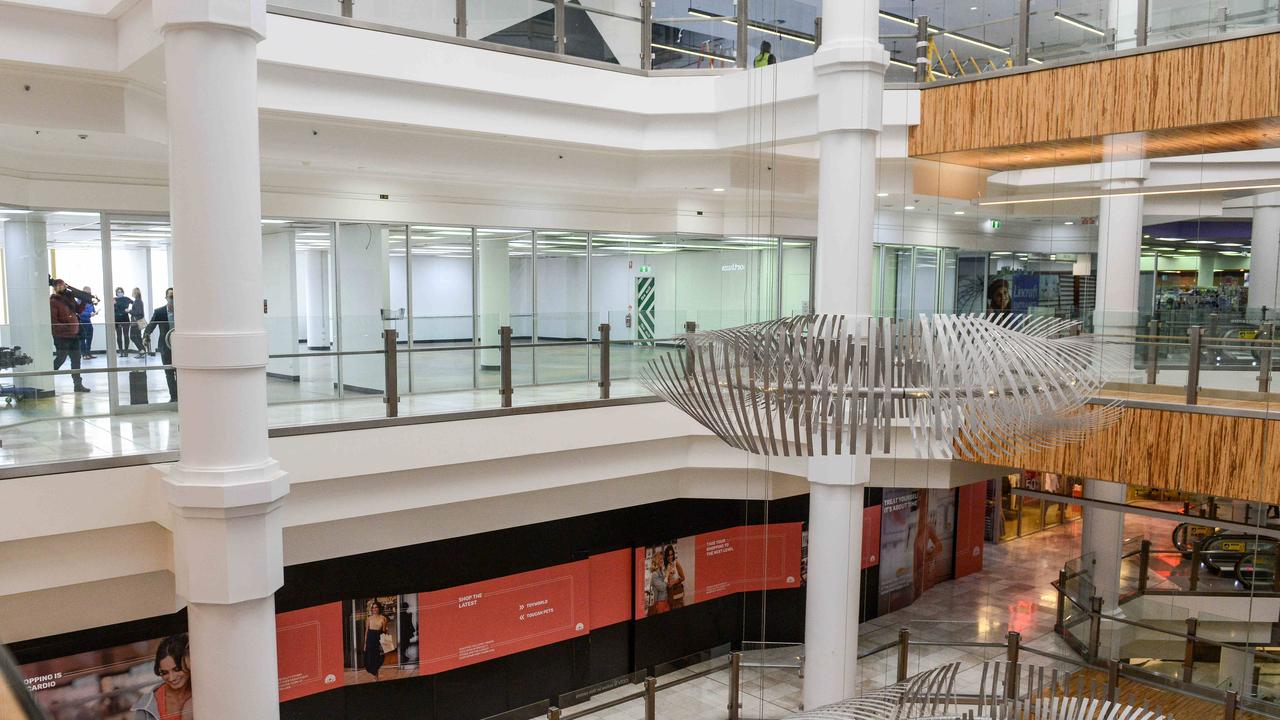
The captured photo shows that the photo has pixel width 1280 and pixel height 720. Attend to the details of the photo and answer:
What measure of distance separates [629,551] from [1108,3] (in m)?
8.85

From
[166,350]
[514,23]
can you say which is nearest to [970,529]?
[514,23]

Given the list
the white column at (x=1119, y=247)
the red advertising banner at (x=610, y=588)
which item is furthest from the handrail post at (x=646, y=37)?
the red advertising banner at (x=610, y=588)

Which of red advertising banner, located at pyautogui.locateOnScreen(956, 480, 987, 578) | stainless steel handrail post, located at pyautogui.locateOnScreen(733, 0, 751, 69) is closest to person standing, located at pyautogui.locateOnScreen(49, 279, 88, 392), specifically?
stainless steel handrail post, located at pyautogui.locateOnScreen(733, 0, 751, 69)

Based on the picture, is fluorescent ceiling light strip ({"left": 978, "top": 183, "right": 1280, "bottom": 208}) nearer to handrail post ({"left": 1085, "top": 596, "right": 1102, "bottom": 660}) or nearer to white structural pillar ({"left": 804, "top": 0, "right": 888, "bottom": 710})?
white structural pillar ({"left": 804, "top": 0, "right": 888, "bottom": 710})

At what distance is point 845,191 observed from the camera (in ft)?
29.5

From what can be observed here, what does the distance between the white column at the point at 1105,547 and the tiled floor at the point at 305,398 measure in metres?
6.17

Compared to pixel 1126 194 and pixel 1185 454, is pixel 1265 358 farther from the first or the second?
pixel 1126 194


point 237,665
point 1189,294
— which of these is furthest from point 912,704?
point 1189,294

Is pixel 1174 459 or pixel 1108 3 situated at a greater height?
pixel 1108 3

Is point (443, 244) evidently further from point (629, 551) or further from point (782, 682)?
point (782, 682)

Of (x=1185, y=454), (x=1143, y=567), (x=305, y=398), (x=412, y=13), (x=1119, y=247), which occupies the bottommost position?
(x=1143, y=567)

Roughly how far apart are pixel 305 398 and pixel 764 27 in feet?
21.5

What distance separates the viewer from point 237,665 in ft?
19.8

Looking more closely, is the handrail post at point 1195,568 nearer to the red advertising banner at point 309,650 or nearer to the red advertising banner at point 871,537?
the red advertising banner at point 871,537
